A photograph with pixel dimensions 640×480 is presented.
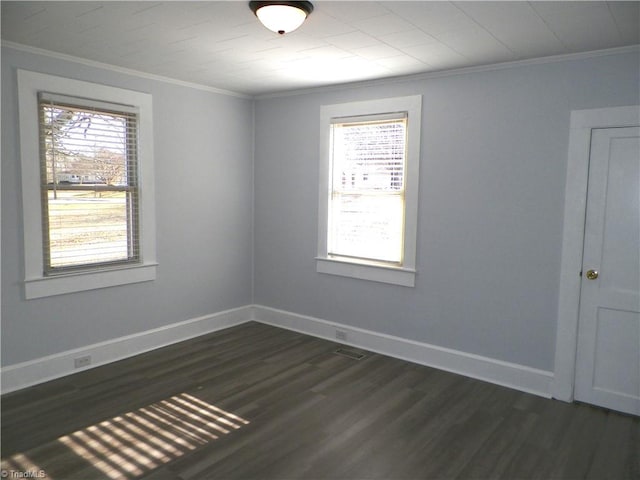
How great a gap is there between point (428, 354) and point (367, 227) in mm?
1308

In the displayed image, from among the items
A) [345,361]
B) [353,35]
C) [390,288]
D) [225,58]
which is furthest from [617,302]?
[225,58]

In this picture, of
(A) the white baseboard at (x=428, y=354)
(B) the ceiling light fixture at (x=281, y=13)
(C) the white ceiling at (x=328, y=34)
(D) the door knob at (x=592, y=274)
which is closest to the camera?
(B) the ceiling light fixture at (x=281, y=13)

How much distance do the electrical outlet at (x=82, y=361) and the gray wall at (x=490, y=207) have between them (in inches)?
90.4

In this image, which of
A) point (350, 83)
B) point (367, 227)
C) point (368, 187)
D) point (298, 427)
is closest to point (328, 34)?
point (350, 83)

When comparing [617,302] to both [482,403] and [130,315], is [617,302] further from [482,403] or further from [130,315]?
[130,315]

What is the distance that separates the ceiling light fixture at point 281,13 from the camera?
2402mm

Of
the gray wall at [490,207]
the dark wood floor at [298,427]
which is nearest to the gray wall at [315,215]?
the gray wall at [490,207]

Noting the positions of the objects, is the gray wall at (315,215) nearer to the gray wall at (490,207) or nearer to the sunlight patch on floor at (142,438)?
the gray wall at (490,207)

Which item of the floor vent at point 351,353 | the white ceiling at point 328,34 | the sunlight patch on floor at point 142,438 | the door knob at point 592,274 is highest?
the white ceiling at point 328,34

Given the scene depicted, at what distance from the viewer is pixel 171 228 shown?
14.8 feet

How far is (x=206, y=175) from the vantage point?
4797 millimetres

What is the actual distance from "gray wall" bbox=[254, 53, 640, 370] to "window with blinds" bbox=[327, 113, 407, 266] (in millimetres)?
239

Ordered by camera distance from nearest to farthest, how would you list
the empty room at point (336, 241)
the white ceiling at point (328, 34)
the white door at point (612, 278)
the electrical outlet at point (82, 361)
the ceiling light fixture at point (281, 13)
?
the ceiling light fixture at point (281, 13)
the white ceiling at point (328, 34)
the empty room at point (336, 241)
the white door at point (612, 278)
the electrical outlet at point (82, 361)

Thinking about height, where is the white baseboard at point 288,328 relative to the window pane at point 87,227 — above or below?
below
